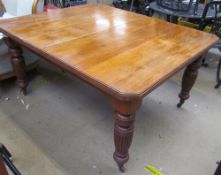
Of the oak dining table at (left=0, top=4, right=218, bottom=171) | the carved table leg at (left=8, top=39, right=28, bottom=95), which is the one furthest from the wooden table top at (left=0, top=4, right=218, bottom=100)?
the carved table leg at (left=8, top=39, right=28, bottom=95)

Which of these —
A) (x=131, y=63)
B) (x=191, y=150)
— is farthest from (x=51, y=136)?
(x=191, y=150)

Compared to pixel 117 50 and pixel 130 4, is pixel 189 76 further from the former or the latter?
pixel 130 4

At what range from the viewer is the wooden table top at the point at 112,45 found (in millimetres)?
964

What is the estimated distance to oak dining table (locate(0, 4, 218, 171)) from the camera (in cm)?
96

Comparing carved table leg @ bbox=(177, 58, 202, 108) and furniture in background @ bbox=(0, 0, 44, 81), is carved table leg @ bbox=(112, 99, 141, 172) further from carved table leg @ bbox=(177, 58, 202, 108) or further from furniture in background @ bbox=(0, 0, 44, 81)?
furniture in background @ bbox=(0, 0, 44, 81)

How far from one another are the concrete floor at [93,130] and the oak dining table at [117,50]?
0.18 m

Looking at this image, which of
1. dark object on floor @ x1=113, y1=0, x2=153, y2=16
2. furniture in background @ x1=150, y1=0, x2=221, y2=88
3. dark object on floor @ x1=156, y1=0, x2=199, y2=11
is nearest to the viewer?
furniture in background @ x1=150, y1=0, x2=221, y2=88

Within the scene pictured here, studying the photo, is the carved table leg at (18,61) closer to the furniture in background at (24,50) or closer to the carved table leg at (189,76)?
the furniture in background at (24,50)

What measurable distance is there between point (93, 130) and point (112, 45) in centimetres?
66

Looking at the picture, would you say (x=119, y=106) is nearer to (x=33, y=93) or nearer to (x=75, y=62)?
(x=75, y=62)

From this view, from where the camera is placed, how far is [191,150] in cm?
145

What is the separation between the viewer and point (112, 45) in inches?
48.4

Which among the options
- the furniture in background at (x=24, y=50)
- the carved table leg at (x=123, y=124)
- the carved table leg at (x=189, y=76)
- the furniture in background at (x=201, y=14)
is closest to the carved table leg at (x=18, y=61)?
the furniture in background at (x=24, y=50)

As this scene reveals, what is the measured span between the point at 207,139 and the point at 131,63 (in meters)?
0.90
